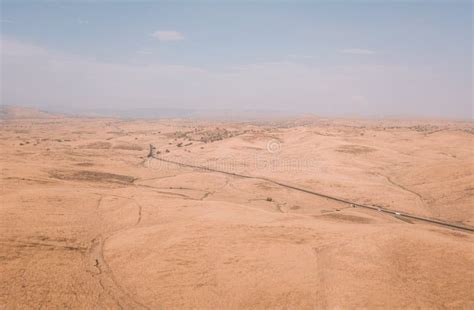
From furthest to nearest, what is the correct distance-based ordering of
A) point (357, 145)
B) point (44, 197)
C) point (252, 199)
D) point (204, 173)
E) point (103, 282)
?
point (357, 145) < point (204, 173) < point (252, 199) < point (44, 197) < point (103, 282)

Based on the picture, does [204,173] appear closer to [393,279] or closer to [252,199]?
[252,199]

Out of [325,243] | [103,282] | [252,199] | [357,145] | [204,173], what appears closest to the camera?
[103,282]

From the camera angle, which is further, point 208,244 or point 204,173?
point 204,173

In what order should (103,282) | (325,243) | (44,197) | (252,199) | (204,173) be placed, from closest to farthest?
(103,282) < (325,243) < (44,197) < (252,199) < (204,173)

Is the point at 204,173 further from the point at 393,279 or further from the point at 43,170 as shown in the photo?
the point at 393,279

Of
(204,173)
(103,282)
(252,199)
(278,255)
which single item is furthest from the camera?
(204,173)

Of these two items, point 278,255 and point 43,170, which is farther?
point 43,170

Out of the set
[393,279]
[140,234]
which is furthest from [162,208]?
[393,279]

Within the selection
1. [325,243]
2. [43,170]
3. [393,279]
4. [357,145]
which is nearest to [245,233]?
[325,243]

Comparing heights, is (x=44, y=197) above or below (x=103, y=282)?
above
